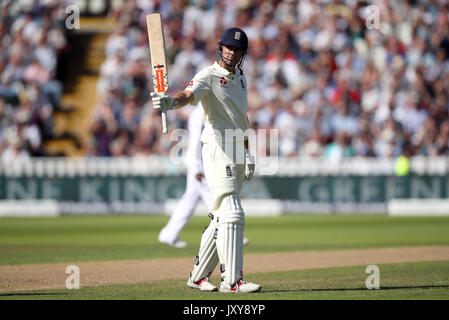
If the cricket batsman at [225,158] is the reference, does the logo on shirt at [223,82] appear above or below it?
above

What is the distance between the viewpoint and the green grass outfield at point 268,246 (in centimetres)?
789

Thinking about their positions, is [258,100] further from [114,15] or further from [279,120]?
[114,15]

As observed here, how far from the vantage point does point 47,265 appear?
10695 millimetres

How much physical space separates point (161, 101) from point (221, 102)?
0.82 m

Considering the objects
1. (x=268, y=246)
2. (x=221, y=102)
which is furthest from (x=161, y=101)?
(x=268, y=246)

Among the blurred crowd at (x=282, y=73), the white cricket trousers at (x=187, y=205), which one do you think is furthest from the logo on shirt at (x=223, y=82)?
the blurred crowd at (x=282, y=73)

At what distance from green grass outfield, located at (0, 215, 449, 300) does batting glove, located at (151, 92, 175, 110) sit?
5.56 feet

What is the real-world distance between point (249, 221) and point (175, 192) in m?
2.32

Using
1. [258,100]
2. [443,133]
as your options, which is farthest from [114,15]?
[443,133]

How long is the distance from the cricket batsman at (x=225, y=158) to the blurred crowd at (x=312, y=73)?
42.3 ft

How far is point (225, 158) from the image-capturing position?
795 centimetres

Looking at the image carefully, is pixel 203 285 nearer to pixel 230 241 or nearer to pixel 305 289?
pixel 230 241

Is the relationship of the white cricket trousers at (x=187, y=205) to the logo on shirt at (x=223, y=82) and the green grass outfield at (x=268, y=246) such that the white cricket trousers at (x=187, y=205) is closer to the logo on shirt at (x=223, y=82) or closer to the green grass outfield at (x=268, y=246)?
the green grass outfield at (x=268, y=246)

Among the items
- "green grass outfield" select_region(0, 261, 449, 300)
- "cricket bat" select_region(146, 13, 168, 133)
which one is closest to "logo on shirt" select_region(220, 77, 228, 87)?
"cricket bat" select_region(146, 13, 168, 133)
